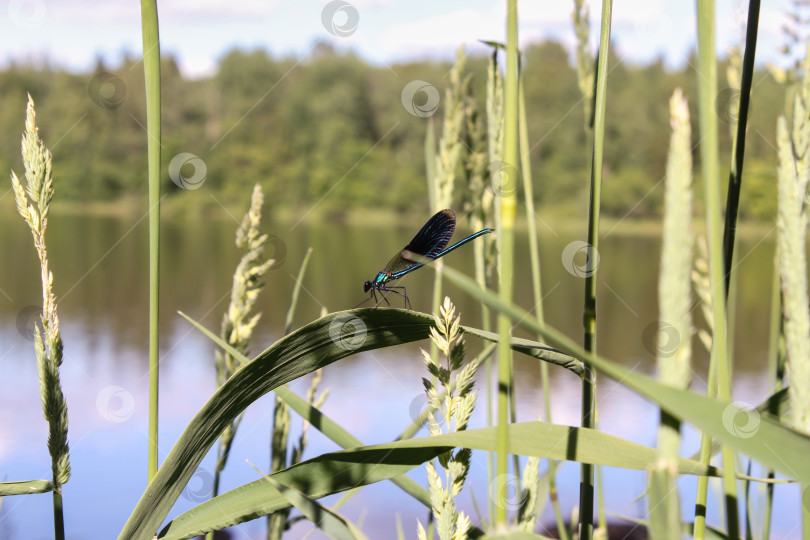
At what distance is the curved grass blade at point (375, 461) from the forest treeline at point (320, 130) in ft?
43.5

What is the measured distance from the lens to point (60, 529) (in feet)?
1.21

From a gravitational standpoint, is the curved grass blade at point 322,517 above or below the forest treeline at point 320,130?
below

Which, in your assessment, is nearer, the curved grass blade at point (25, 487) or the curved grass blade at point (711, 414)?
the curved grass blade at point (711, 414)

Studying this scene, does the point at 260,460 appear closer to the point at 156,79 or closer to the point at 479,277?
the point at 479,277

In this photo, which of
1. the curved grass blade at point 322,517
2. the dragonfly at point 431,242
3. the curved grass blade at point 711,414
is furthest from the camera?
the dragonfly at point 431,242

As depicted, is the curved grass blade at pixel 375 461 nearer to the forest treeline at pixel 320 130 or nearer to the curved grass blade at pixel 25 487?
the curved grass blade at pixel 25 487

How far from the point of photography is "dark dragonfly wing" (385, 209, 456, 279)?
549 mm

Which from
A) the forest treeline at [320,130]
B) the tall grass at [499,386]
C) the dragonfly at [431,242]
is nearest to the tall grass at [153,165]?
the tall grass at [499,386]

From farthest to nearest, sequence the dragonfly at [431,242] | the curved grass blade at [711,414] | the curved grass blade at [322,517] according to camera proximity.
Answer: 1. the dragonfly at [431,242]
2. the curved grass blade at [322,517]
3. the curved grass blade at [711,414]

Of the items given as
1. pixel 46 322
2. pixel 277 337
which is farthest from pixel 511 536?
pixel 277 337

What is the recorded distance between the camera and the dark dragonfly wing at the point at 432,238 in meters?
0.55

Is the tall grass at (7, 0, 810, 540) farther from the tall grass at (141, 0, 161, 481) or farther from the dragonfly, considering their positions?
the dragonfly

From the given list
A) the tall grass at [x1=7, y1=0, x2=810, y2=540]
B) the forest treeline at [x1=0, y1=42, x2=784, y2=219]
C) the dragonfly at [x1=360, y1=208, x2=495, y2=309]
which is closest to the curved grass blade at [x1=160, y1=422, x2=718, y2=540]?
the tall grass at [x1=7, y1=0, x2=810, y2=540]

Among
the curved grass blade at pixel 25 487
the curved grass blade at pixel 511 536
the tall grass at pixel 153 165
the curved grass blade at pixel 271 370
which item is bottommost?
the curved grass blade at pixel 511 536
